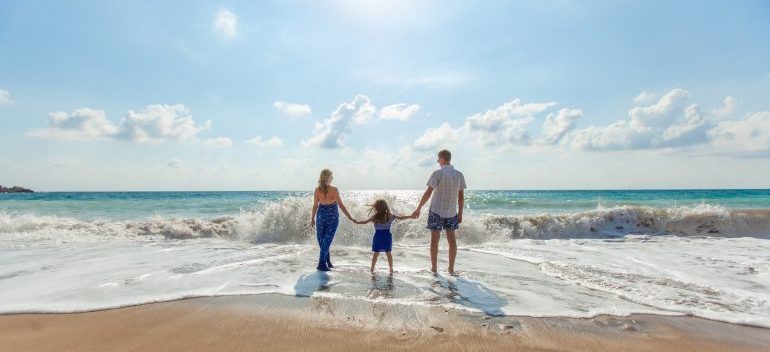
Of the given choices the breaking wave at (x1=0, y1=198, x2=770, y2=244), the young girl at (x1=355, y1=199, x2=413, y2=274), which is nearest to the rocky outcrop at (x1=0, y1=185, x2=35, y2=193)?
the breaking wave at (x1=0, y1=198, x2=770, y2=244)

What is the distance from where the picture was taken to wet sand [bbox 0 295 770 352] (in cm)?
355

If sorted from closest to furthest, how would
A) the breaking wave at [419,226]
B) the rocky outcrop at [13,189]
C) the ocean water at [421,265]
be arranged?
the ocean water at [421,265] < the breaking wave at [419,226] < the rocky outcrop at [13,189]

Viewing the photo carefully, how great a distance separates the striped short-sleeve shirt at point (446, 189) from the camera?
6.76m

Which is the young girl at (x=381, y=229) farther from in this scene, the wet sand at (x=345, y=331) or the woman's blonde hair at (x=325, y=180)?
the wet sand at (x=345, y=331)

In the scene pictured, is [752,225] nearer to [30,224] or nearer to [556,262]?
[556,262]

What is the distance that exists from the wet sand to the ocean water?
1.13ft

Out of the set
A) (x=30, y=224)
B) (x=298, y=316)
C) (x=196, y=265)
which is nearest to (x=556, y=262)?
(x=298, y=316)

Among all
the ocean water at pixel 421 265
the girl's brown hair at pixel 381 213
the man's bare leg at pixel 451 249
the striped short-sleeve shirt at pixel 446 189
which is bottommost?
the ocean water at pixel 421 265

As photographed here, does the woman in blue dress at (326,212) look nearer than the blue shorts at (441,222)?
No

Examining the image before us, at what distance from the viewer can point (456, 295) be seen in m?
5.23

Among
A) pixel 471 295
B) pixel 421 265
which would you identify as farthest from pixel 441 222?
pixel 471 295

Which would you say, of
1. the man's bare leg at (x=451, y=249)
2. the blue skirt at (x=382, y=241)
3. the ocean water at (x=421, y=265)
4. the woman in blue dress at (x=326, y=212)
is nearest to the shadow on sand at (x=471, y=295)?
the ocean water at (x=421, y=265)

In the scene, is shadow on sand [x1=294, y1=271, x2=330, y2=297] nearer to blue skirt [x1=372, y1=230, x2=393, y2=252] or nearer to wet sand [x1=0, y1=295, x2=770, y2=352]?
wet sand [x1=0, y1=295, x2=770, y2=352]

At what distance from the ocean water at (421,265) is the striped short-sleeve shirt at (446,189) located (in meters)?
1.10
